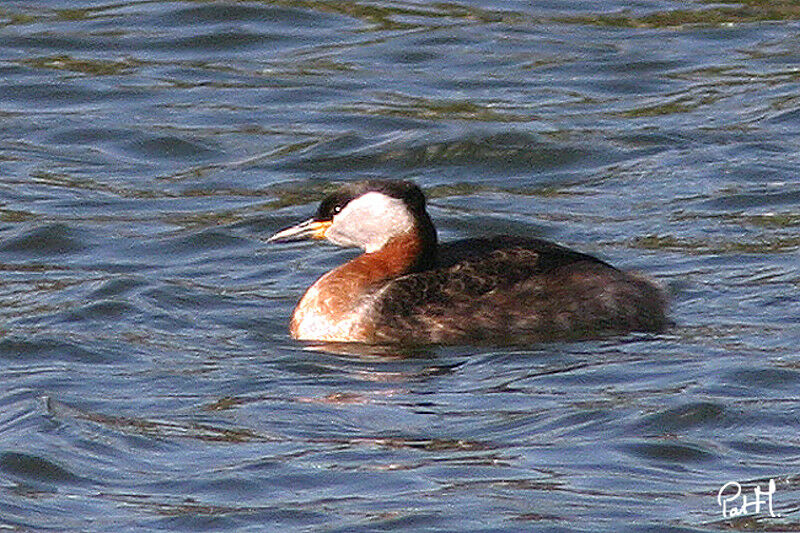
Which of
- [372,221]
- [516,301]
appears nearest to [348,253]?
[372,221]

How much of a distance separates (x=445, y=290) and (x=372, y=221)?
46cm

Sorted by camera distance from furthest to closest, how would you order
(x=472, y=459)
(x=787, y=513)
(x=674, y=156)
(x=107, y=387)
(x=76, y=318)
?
(x=674, y=156) < (x=76, y=318) < (x=107, y=387) < (x=472, y=459) < (x=787, y=513)

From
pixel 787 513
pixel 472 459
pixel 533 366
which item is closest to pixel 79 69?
pixel 533 366

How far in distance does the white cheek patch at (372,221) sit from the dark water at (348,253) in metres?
0.54

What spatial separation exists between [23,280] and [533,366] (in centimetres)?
286

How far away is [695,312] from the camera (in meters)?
11.6

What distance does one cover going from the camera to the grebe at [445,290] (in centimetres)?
1129

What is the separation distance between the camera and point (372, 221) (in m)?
11.5

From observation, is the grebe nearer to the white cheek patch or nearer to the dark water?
the white cheek patch

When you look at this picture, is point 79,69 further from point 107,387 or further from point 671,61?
point 107,387

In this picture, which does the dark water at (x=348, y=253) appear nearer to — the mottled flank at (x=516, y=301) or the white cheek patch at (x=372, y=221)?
the mottled flank at (x=516, y=301)

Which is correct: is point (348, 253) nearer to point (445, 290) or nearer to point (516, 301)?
point (445, 290)

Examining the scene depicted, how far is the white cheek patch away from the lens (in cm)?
1145

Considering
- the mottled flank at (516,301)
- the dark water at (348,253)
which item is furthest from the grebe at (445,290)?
the dark water at (348,253)
